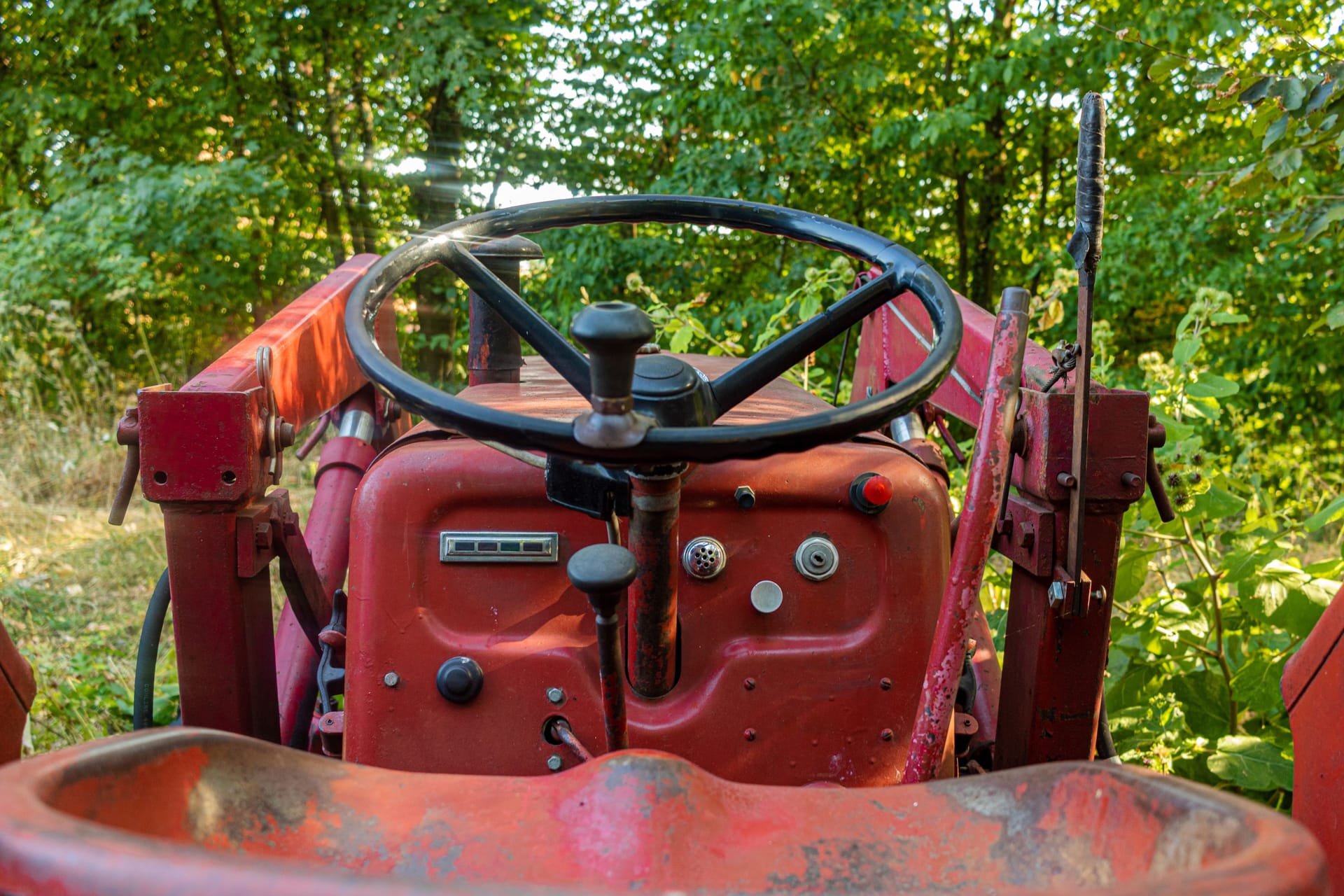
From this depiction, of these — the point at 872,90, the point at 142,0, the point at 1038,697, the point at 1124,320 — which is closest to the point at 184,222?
the point at 142,0

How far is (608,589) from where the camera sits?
923mm

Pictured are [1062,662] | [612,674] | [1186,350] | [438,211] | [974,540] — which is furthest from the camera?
[438,211]

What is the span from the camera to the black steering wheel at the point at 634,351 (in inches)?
37.8

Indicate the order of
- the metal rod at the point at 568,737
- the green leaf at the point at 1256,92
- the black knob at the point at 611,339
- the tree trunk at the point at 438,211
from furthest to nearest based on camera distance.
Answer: the tree trunk at the point at 438,211
the green leaf at the point at 1256,92
the metal rod at the point at 568,737
the black knob at the point at 611,339

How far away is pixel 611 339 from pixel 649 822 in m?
0.38

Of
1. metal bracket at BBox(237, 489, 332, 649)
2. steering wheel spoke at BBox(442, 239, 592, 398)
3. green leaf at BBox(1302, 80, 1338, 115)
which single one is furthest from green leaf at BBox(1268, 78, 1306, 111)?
metal bracket at BBox(237, 489, 332, 649)

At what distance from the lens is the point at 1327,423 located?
601 centimetres

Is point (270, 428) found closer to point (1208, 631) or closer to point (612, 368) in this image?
point (612, 368)

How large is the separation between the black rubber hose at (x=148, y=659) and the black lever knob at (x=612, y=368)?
1.13 meters

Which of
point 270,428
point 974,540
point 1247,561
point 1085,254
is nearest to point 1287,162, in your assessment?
point 1247,561

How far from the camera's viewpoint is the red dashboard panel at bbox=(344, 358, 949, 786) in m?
1.38

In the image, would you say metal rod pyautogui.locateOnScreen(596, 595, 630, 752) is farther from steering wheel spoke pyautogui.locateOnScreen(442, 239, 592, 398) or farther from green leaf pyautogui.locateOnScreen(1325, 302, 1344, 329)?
green leaf pyautogui.locateOnScreen(1325, 302, 1344, 329)

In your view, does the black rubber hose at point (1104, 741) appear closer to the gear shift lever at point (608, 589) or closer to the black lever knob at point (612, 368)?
the gear shift lever at point (608, 589)

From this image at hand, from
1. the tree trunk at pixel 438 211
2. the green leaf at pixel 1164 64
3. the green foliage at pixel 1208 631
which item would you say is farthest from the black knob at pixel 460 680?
the tree trunk at pixel 438 211
